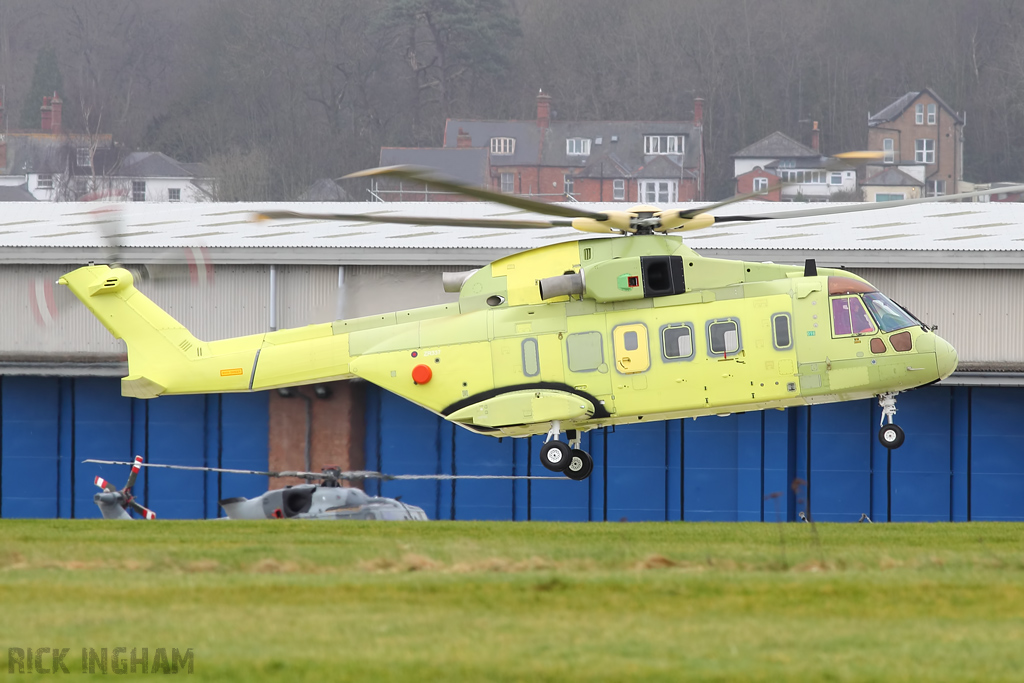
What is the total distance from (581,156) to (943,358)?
9902cm

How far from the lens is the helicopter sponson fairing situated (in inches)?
835

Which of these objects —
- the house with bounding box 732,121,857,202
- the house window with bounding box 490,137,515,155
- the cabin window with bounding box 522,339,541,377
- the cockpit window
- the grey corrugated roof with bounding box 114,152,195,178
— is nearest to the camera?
the cockpit window

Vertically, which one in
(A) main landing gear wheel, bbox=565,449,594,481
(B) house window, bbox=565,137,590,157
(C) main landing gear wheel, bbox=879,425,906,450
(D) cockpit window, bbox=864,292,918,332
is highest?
(B) house window, bbox=565,137,590,157

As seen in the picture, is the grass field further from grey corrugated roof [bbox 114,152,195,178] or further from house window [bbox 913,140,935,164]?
house window [bbox 913,140,935,164]

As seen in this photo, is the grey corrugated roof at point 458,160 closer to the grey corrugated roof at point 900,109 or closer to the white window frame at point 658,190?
the white window frame at point 658,190

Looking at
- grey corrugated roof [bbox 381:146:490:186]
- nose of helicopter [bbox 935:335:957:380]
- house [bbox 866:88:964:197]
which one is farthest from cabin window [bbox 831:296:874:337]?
house [bbox 866:88:964:197]

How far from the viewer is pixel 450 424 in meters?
30.8

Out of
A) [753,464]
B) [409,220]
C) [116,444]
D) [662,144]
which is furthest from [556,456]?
[662,144]

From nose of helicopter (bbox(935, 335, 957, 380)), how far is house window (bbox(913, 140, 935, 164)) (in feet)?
339

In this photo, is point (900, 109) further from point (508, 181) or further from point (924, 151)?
point (508, 181)

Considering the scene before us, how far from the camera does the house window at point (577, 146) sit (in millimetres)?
119375

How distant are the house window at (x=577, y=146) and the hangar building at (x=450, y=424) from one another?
289 ft

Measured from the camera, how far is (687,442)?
99.8 feet

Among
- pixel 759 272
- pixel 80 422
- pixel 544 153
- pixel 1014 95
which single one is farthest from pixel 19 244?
pixel 1014 95
